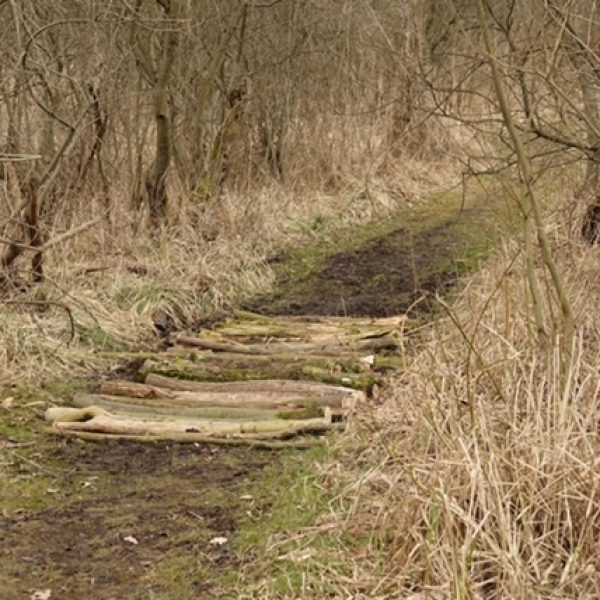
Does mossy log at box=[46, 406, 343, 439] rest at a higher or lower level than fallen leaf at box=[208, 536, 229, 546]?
higher

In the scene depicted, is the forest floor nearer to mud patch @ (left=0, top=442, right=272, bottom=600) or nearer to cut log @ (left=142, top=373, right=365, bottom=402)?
mud patch @ (left=0, top=442, right=272, bottom=600)

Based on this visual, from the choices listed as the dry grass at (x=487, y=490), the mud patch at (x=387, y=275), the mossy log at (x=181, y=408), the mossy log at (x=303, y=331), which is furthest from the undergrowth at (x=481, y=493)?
the mud patch at (x=387, y=275)

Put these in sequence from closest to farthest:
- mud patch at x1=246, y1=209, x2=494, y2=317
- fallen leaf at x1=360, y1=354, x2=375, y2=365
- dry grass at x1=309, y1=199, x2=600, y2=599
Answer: dry grass at x1=309, y1=199, x2=600, y2=599, fallen leaf at x1=360, y1=354, x2=375, y2=365, mud patch at x1=246, y1=209, x2=494, y2=317

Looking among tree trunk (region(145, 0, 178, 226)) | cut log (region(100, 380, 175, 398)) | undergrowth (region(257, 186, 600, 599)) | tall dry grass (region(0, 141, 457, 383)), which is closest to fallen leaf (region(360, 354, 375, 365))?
cut log (region(100, 380, 175, 398))

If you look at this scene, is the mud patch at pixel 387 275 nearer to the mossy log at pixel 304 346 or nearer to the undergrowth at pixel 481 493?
the mossy log at pixel 304 346

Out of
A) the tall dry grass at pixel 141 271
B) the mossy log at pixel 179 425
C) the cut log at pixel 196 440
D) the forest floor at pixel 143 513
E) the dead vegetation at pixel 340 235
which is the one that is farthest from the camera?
the tall dry grass at pixel 141 271

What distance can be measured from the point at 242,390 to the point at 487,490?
3372 millimetres

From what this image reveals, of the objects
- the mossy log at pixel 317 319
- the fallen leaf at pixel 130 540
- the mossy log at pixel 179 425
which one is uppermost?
the mossy log at pixel 317 319

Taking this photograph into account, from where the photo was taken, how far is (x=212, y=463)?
20.6 feet

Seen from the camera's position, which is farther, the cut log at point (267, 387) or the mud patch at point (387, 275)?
the mud patch at point (387, 275)

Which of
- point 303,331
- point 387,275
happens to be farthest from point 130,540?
point 387,275

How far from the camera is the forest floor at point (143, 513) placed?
471cm

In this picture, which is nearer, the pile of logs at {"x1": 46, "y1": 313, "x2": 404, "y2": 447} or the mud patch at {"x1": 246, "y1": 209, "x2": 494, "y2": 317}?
the pile of logs at {"x1": 46, "y1": 313, "x2": 404, "y2": 447}

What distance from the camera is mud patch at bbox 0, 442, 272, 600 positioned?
475cm
